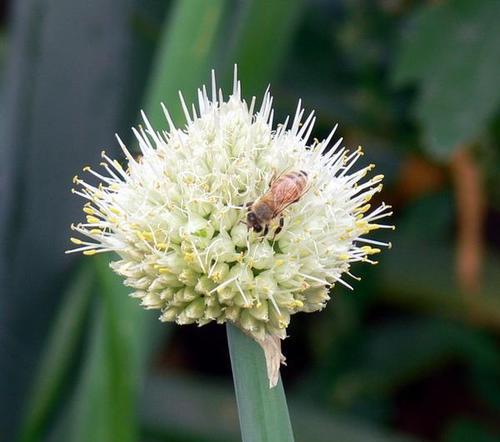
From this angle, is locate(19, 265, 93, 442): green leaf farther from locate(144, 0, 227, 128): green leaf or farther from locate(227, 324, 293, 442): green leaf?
locate(227, 324, 293, 442): green leaf

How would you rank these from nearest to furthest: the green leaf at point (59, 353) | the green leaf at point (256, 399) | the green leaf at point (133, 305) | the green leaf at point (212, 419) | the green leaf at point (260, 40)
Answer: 1. the green leaf at point (256, 399)
2. the green leaf at point (133, 305)
3. the green leaf at point (260, 40)
4. the green leaf at point (59, 353)
5. the green leaf at point (212, 419)

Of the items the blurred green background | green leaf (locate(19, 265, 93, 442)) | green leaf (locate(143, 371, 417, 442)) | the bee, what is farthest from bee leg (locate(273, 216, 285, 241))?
green leaf (locate(143, 371, 417, 442))

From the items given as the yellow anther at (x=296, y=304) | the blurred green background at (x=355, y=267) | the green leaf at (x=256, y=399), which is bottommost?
the green leaf at (x=256, y=399)

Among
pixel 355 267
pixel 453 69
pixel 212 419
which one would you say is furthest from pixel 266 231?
pixel 355 267

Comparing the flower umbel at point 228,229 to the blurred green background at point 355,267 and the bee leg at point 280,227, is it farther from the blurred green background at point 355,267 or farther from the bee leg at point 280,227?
the blurred green background at point 355,267

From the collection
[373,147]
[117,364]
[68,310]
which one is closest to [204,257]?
[117,364]

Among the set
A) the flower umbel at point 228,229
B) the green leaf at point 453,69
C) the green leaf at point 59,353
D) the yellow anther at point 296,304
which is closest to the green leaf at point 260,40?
the green leaf at point 453,69

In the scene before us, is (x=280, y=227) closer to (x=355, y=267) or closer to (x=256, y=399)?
(x=256, y=399)

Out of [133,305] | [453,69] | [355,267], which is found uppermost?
[453,69]
